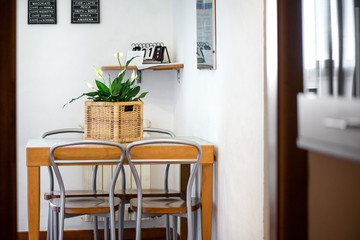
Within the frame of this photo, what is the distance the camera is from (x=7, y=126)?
988 millimetres

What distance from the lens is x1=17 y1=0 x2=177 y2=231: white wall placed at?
4.01 m

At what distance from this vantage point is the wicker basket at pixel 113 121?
2834 millimetres

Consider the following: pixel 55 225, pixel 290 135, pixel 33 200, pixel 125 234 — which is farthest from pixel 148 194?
pixel 290 135

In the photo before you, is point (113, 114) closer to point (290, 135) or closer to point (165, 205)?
point (165, 205)

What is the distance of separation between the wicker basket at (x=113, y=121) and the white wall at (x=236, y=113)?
1.42ft

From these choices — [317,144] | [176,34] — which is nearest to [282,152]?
[317,144]

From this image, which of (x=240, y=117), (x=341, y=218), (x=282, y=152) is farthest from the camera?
(x=240, y=117)

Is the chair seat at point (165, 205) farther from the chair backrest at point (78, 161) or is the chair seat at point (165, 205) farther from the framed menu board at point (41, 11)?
the framed menu board at point (41, 11)

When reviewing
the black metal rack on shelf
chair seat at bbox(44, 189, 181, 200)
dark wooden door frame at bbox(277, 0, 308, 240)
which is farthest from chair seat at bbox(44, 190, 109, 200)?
dark wooden door frame at bbox(277, 0, 308, 240)

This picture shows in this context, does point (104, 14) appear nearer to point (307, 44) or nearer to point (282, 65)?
point (307, 44)

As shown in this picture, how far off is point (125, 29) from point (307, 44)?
2438mm

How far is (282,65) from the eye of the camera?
4.59ft

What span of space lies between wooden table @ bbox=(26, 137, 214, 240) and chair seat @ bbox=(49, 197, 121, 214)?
0.42 ft

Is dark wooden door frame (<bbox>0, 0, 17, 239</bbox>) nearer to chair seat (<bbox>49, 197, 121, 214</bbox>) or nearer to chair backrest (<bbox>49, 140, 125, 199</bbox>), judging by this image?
chair backrest (<bbox>49, 140, 125, 199</bbox>)
